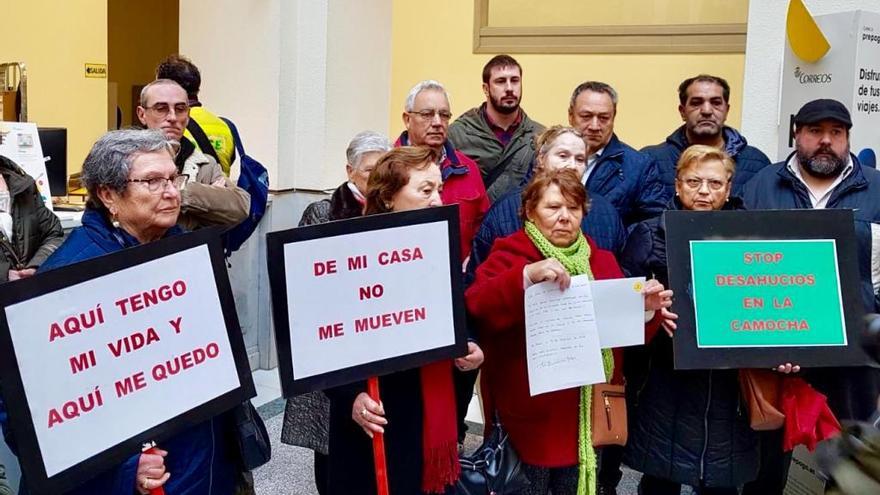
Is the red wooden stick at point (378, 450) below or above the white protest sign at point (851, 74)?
below

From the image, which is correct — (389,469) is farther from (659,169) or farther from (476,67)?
(476,67)

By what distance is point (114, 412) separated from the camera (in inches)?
82.2

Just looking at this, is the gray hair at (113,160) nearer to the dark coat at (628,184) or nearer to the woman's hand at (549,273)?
the woman's hand at (549,273)

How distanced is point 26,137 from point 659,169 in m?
3.31

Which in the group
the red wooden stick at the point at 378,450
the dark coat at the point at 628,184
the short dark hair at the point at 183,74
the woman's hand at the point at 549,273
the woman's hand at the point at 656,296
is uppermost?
the short dark hair at the point at 183,74

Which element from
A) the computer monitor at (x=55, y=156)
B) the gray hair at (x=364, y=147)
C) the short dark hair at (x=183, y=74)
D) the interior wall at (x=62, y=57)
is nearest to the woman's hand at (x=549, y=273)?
the gray hair at (x=364, y=147)

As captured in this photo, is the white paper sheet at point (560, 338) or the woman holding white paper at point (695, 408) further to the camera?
the woman holding white paper at point (695, 408)

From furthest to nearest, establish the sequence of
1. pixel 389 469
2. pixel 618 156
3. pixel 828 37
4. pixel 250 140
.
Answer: pixel 250 140 → pixel 828 37 → pixel 618 156 → pixel 389 469

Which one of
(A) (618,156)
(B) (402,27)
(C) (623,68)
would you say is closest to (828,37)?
(A) (618,156)

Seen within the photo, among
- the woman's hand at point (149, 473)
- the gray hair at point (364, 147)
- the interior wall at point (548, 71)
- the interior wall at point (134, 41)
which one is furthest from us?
the interior wall at point (134, 41)

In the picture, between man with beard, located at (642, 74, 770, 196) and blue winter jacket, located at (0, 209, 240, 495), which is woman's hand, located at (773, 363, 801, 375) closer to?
man with beard, located at (642, 74, 770, 196)

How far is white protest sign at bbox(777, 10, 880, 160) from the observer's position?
16.4ft

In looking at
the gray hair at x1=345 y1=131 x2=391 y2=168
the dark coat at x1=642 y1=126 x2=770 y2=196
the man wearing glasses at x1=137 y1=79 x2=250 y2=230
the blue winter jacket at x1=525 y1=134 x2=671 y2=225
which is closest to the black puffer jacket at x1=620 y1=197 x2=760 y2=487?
the blue winter jacket at x1=525 y1=134 x2=671 y2=225

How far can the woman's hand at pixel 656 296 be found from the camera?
2938mm
